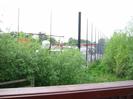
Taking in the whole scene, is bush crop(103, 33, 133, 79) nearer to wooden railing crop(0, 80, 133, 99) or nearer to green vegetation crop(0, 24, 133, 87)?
green vegetation crop(0, 24, 133, 87)

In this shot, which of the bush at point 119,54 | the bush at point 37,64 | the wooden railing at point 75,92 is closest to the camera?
the wooden railing at point 75,92

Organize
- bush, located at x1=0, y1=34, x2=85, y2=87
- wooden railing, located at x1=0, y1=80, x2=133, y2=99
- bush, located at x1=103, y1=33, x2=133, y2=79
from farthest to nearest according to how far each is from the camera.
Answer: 1. bush, located at x1=103, y1=33, x2=133, y2=79
2. bush, located at x1=0, y1=34, x2=85, y2=87
3. wooden railing, located at x1=0, y1=80, x2=133, y2=99

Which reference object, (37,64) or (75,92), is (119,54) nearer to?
(37,64)

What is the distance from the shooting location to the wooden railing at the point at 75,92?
0.99 m

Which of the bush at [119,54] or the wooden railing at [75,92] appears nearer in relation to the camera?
the wooden railing at [75,92]

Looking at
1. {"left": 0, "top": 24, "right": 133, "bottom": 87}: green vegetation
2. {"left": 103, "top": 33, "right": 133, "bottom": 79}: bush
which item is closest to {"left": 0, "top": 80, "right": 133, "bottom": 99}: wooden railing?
{"left": 0, "top": 24, "right": 133, "bottom": 87}: green vegetation

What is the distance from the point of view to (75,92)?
43.1 inches

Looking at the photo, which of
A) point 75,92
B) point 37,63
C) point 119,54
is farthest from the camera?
point 119,54

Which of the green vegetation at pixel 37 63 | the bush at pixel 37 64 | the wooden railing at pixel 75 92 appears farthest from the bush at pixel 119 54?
the wooden railing at pixel 75 92

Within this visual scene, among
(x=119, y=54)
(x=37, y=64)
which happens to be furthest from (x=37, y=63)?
(x=119, y=54)

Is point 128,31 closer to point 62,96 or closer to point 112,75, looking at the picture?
point 112,75

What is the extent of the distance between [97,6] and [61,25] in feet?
2.82

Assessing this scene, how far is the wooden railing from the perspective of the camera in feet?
3.25

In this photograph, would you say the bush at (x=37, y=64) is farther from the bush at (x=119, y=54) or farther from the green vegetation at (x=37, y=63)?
the bush at (x=119, y=54)
